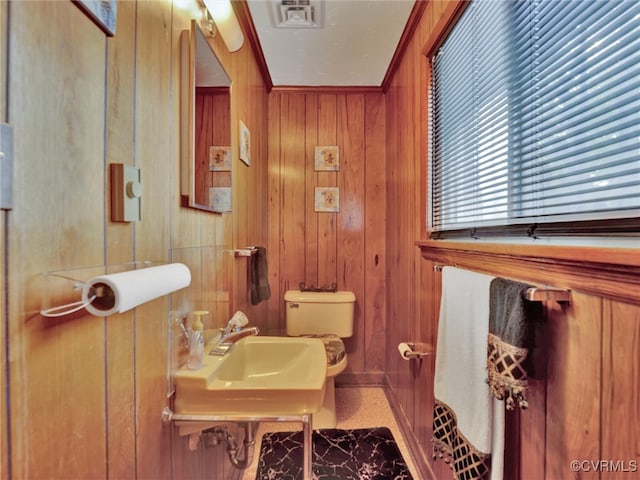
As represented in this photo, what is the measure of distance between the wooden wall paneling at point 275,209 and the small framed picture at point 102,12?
169 cm

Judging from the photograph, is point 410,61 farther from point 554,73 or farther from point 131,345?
point 131,345

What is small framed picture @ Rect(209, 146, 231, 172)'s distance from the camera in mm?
1124

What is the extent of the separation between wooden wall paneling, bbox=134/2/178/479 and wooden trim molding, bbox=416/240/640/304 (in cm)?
95

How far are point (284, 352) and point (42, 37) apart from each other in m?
1.20

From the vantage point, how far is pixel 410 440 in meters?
1.61

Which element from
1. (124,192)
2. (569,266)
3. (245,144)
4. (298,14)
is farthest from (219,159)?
(569,266)

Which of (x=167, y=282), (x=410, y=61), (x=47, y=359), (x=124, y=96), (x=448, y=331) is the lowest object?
(x=448, y=331)

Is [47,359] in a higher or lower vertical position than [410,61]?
lower

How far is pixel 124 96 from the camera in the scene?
0.65m

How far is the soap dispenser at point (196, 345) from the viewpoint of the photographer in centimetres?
92

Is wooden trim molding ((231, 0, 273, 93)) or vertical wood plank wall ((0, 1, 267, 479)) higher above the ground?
wooden trim molding ((231, 0, 273, 93))

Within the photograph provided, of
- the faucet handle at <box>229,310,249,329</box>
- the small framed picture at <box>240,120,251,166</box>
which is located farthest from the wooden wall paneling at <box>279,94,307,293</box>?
the faucet handle at <box>229,310,249,329</box>

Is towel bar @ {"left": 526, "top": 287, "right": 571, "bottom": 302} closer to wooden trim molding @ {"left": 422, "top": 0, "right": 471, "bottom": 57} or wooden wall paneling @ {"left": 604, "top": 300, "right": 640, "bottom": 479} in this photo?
wooden wall paneling @ {"left": 604, "top": 300, "right": 640, "bottom": 479}

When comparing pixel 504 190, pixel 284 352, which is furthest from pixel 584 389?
pixel 284 352
